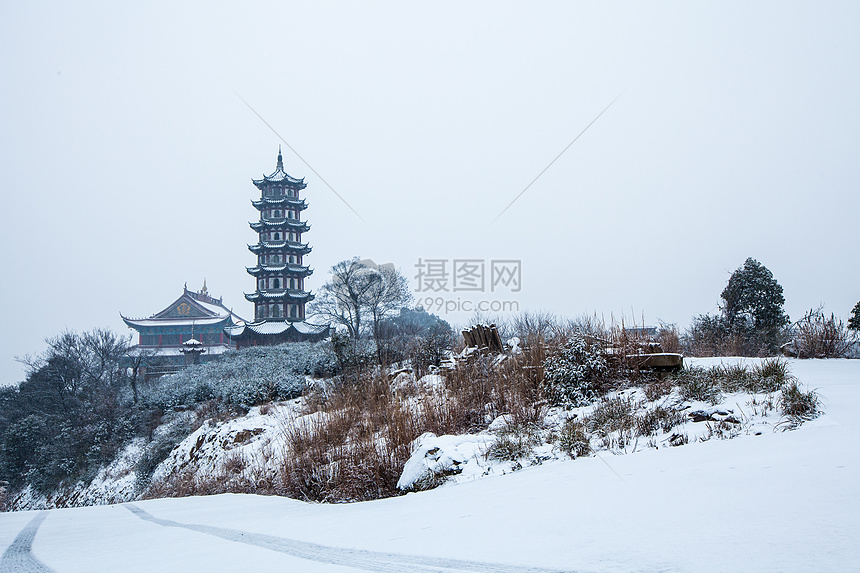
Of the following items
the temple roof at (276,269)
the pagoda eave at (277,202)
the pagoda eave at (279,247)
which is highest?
the pagoda eave at (277,202)

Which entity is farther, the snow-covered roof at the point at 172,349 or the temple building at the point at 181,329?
the temple building at the point at 181,329

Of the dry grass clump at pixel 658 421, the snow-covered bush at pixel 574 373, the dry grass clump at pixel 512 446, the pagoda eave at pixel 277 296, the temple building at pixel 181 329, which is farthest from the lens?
the temple building at pixel 181 329

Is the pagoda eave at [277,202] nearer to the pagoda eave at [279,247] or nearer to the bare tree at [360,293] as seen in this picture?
the pagoda eave at [279,247]

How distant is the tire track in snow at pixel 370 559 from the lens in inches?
43.6

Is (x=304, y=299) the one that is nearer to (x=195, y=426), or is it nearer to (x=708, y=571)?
(x=195, y=426)

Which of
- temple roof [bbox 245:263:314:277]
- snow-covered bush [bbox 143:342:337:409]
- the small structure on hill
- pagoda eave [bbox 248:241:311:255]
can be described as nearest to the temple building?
temple roof [bbox 245:263:314:277]

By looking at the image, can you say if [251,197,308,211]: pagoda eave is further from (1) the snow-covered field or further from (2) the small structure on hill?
(1) the snow-covered field

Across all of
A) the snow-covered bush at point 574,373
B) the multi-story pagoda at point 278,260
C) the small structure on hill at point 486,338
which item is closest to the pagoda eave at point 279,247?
the multi-story pagoda at point 278,260

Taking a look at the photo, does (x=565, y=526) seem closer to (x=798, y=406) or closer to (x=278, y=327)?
(x=798, y=406)

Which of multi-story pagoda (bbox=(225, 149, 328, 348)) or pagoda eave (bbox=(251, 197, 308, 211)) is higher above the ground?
pagoda eave (bbox=(251, 197, 308, 211))

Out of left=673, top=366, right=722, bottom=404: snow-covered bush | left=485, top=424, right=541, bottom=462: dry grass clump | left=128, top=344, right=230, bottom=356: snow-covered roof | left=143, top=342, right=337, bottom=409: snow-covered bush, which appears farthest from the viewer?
left=128, top=344, right=230, bottom=356: snow-covered roof

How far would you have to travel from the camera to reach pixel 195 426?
36.9 ft

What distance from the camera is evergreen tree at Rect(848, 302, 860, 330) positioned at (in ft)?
24.4

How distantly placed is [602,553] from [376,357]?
10.1 metres
